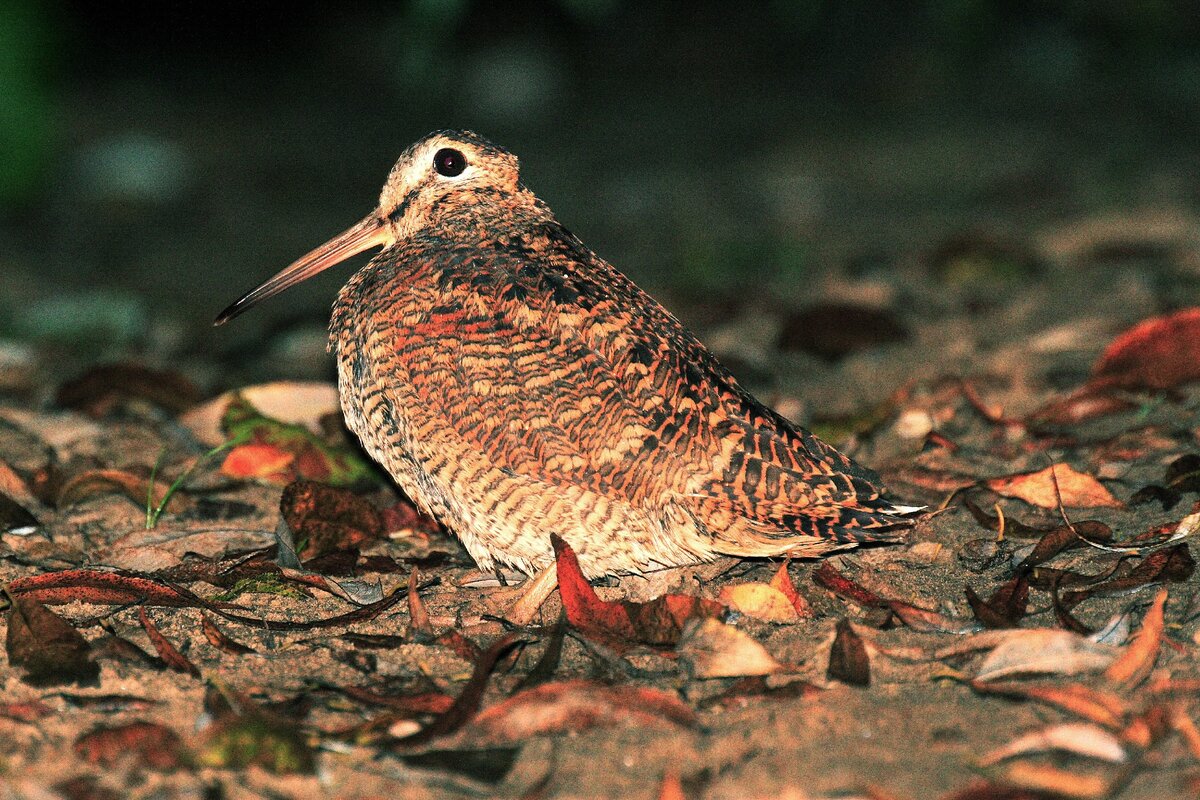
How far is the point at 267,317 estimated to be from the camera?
870cm

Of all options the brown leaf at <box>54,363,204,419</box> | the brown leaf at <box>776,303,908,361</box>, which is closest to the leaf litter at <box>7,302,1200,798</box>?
the brown leaf at <box>54,363,204,419</box>

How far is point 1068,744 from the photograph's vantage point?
3326mm

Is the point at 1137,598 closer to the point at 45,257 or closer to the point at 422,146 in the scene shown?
the point at 422,146

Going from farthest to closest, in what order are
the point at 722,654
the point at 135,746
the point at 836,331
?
the point at 836,331 < the point at 722,654 < the point at 135,746

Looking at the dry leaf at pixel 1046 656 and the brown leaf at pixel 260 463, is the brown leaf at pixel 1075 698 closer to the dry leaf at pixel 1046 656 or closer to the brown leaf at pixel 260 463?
the dry leaf at pixel 1046 656

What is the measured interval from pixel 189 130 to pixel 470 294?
913cm

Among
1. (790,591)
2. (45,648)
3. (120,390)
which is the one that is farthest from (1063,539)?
(120,390)

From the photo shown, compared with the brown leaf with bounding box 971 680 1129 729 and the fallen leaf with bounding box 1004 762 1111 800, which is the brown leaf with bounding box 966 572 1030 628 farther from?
the fallen leaf with bounding box 1004 762 1111 800

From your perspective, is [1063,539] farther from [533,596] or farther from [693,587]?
[533,596]

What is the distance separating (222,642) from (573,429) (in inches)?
48.0

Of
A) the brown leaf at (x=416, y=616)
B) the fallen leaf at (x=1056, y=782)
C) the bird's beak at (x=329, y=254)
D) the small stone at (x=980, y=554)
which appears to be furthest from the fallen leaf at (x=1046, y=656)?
the bird's beak at (x=329, y=254)

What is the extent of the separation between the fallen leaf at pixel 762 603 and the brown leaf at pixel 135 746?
1.66 m

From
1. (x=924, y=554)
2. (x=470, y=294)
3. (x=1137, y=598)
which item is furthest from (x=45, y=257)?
(x=1137, y=598)

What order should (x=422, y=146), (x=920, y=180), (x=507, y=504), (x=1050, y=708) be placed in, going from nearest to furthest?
(x=1050, y=708), (x=507, y=504), (x=422, y=146), (x=920, y=180)
